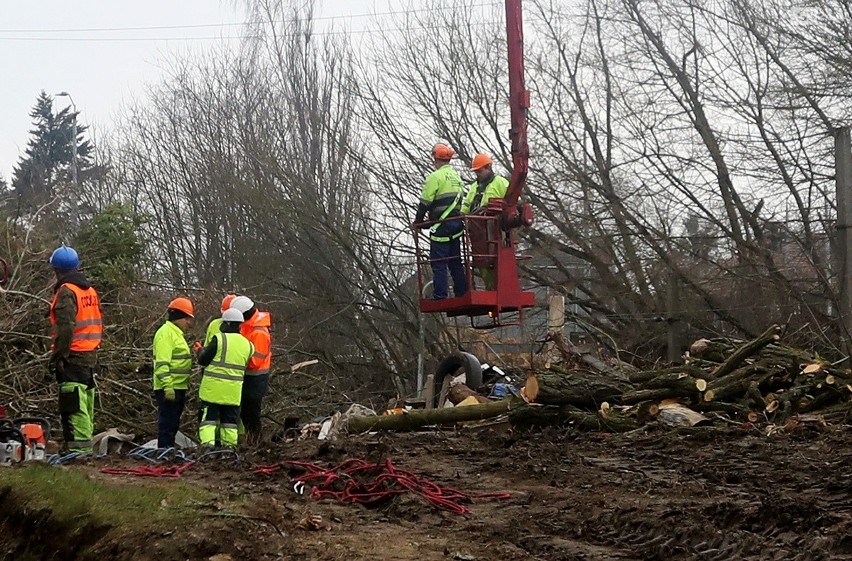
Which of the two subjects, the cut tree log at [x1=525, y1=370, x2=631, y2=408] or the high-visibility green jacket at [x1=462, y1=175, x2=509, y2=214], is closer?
the cut tree log at [x1=525, y1=370, x2=631, y2=408]

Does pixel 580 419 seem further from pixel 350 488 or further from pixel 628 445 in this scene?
pixel 350 488

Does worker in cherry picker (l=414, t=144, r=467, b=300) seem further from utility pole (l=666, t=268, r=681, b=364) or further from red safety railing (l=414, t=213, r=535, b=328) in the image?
utility pole (l=666, t=268, r=681, b=364)

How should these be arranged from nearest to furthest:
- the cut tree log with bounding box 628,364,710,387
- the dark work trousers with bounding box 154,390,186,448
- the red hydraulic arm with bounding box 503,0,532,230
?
1. the dark work trousers with bounding box 154,390,186,448
2. the cut tree log with bounding box 628,364,710,387
3. the red hydraulic arm with bounding box 503,0,532,230

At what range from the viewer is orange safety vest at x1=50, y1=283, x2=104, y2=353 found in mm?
9352

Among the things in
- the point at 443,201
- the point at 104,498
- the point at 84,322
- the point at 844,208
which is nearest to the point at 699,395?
the point at 443,201

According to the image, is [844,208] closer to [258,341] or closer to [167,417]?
[258,341]

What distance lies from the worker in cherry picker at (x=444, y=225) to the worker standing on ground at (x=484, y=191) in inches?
7.7

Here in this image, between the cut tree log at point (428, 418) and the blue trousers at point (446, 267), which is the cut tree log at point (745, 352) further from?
the blue trousers at point (446, 267)

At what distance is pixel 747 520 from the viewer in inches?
204

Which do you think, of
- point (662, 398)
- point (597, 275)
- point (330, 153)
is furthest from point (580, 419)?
point (330, 153)

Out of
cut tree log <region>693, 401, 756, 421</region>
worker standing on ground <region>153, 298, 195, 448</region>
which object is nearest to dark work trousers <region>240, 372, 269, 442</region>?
worker standing on ground <region>153, 298, 195, 448</region>

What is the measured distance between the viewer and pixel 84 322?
9453mm

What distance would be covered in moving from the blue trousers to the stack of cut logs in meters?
1.49

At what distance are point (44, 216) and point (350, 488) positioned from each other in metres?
11.6
